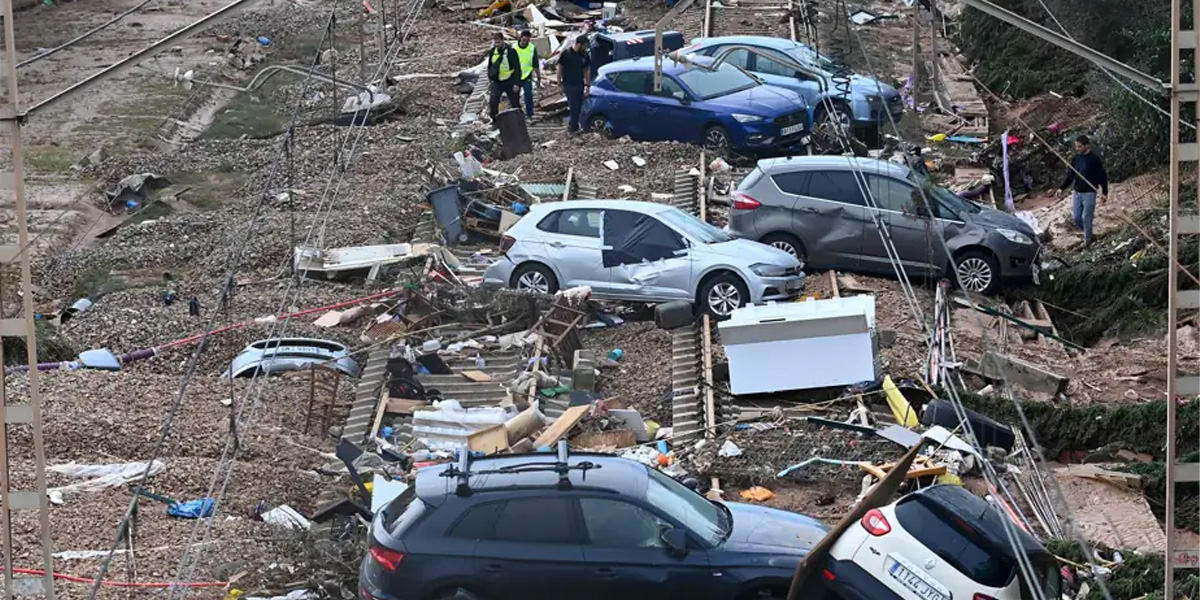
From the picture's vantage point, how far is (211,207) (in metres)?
29.2

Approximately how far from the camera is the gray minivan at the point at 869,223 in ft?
72.0

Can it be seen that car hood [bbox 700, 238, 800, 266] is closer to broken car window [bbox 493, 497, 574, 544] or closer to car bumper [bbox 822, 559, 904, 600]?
broken car window [bbox 493, 497, 574, 544]

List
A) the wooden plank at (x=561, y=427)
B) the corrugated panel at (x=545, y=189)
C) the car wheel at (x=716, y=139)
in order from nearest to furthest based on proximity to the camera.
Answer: the wooden plank at (x=561, y=427) < the corrugated panel at (x=545, y=189) < the car wheel at (x=716, y=139)

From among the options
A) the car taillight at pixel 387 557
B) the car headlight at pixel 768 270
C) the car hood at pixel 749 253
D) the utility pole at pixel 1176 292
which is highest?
the utility pole at pixel 1176 292

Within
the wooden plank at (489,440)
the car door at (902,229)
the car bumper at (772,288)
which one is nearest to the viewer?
the wooden plank at (489,440)

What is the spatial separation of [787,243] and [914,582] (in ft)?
37.5

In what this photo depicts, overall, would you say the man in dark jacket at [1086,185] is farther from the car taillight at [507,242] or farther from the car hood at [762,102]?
the car taillight at [507,242]

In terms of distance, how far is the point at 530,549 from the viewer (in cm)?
1176

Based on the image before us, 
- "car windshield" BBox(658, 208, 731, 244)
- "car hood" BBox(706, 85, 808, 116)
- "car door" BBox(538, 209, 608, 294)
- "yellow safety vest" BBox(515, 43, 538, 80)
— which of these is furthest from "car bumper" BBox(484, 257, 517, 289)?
"yellow safety vest" BBox(515, 43, 538, 80)

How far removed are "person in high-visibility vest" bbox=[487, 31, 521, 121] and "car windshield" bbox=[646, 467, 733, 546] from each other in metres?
17.3

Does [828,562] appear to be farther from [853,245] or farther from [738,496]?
[853,245]

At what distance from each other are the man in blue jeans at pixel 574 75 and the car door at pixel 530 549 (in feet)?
60.4

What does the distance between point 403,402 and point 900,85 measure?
18.4 m

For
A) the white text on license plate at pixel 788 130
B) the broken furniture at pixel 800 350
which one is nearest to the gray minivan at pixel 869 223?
the broken furniture at pixel 800 350
